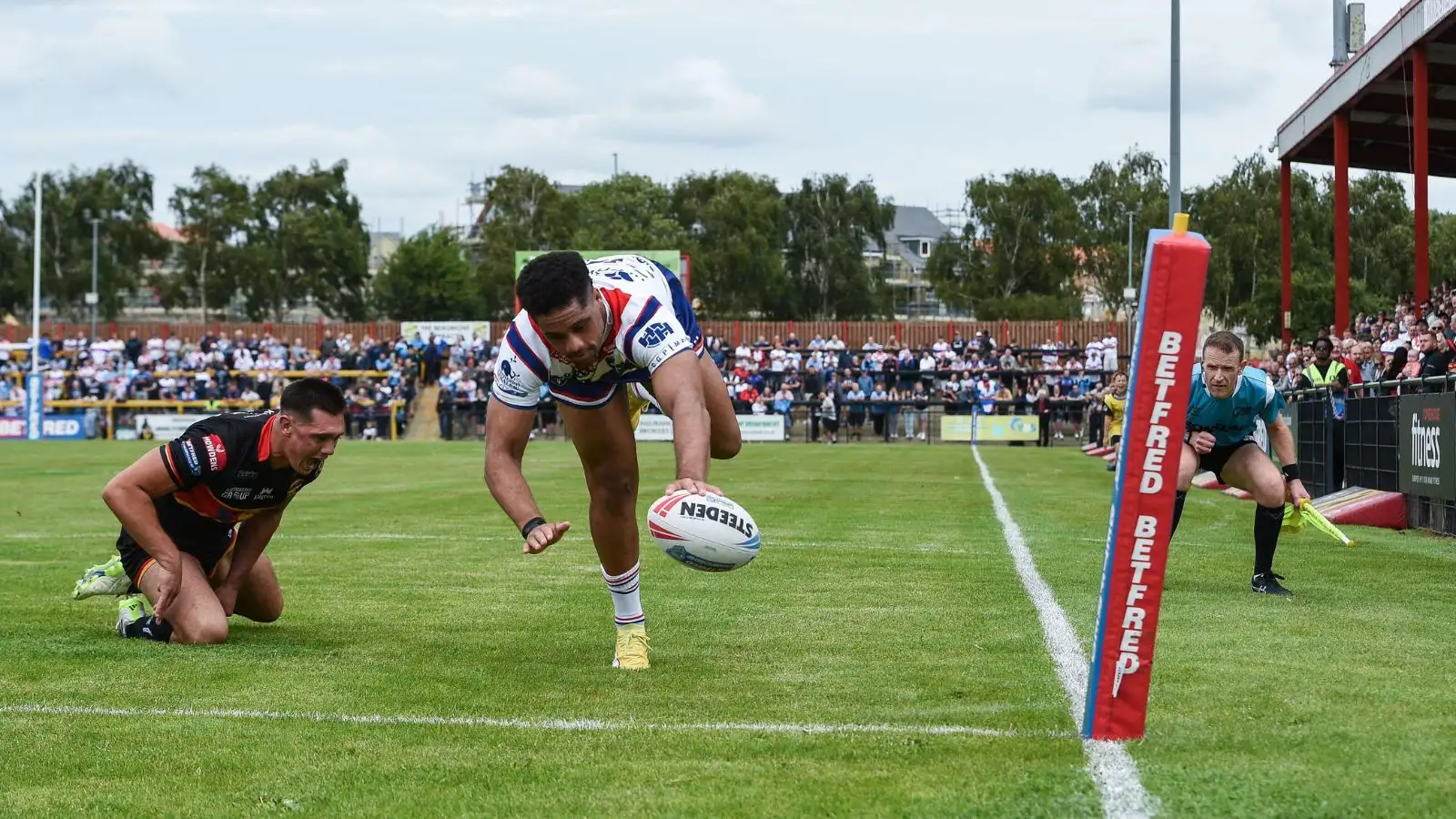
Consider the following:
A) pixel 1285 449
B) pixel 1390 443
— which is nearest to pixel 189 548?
pixel 1285 449

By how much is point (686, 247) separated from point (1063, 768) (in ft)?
291

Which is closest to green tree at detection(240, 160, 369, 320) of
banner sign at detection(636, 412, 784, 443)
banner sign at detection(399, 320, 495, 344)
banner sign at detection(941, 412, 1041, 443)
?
banner sign at detection(399, 320, 495, 344)

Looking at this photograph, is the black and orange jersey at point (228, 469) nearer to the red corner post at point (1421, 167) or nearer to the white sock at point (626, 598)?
the white sock at point (626, 598)

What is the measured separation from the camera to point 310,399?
7188 mm

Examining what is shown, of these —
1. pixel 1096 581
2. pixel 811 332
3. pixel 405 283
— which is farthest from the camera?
pixel 405 283

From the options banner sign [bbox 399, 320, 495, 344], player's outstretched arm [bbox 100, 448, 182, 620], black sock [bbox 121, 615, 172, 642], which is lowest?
black sock [bbox 121, 615, 172, 642]

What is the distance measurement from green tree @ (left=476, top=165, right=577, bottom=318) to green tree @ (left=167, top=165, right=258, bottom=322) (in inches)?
549

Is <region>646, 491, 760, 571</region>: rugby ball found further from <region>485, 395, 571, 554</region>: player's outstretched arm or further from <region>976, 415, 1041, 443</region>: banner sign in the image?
<region>976, 415, 1041, 443</region>: banner sign

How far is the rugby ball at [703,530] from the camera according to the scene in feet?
18.1

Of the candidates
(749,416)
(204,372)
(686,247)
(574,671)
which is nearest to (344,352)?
(204,372)

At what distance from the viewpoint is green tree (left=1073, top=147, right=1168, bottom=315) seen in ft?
298

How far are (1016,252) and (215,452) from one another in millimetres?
85380

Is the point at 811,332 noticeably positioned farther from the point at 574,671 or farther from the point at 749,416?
the point at 574,671

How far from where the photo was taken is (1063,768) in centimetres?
460
